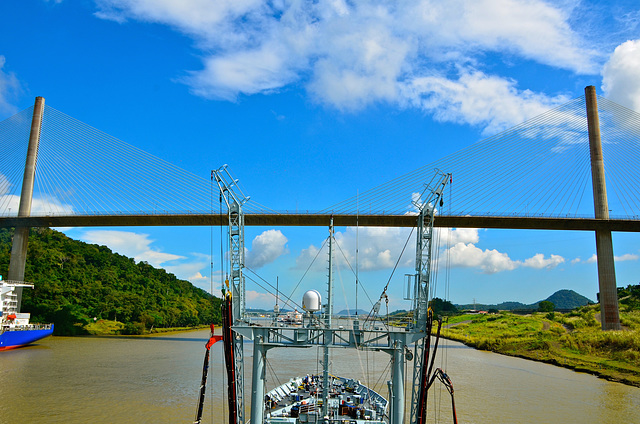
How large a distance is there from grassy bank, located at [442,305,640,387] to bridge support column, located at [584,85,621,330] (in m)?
2.88

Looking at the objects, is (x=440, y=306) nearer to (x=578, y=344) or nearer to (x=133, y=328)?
(x=578, y=344)

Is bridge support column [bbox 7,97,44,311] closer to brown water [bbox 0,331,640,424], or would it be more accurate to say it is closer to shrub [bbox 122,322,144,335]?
brown water [bbox 0,331,640,424]

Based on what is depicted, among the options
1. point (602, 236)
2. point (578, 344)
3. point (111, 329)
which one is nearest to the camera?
point (578, 344)

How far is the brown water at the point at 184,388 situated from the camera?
2939 centimetres

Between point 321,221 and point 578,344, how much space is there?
39.9 metres

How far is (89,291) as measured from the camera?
282ft

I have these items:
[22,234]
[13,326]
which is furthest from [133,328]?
[13,326]

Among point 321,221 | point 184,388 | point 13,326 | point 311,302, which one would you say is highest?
point 321,221

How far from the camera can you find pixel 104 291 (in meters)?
89.8

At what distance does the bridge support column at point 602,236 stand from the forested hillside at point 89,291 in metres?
73.0

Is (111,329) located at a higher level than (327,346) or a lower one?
lower

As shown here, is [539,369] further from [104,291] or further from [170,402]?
[104,291]

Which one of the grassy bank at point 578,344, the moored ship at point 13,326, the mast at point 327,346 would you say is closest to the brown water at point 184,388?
the moored ship at point 13,326

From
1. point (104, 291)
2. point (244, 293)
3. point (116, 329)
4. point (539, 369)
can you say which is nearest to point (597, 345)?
point (539, 369)
